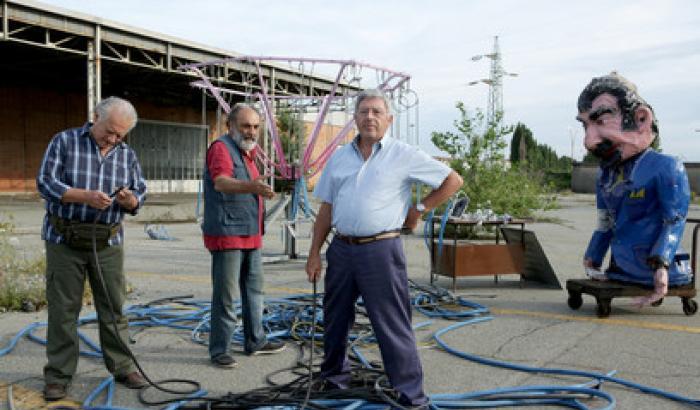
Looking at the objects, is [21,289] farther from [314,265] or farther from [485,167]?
[485,167]

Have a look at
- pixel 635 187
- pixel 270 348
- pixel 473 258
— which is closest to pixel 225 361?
pixel 270 348

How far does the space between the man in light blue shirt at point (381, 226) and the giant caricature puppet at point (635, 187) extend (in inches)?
131

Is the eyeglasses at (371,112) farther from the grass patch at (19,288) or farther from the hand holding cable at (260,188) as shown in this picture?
the grass patch at (19,288)

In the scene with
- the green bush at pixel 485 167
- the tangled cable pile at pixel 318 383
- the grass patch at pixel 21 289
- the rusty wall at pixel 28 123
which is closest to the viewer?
the tangled cable pile at pixel 318 383

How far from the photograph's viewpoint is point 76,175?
3.97m

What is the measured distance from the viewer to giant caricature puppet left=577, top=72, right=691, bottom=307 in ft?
19.9

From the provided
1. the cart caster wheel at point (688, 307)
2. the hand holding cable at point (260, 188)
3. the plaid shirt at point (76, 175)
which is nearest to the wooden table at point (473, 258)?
the cart caster wheel at point (688, 307)

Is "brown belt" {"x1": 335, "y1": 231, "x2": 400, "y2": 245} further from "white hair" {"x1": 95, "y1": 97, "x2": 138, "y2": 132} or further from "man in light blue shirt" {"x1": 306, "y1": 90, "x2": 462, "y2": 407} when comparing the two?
"white hair" {"x1": 95, "y1": 97, "x2": 138, "y2": 132}

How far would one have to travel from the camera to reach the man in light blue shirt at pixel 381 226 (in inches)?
142

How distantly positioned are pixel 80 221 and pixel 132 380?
1.09 metres

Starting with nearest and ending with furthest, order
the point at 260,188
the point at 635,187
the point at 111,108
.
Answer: the point at 111,108, the point at 260,188, the point at 635,187

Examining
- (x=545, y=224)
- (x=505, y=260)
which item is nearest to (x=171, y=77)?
(x=545, y=224)

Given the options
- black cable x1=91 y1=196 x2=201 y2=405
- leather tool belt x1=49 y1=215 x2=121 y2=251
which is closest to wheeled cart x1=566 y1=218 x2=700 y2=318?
black cable x1=91 y1=196 x2=201 y2=405

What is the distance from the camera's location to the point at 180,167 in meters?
40.5
